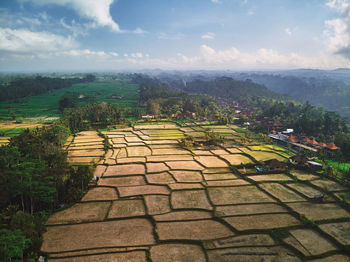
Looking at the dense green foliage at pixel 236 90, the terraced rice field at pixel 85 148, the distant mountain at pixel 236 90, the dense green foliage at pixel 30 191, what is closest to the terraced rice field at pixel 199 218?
the dense green foliage at pixel 30 191

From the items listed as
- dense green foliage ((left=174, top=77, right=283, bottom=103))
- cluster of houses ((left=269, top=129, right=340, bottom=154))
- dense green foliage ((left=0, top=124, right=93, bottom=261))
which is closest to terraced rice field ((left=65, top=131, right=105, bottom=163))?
dense green foliage ((left=0, top=124, right=93, bottom=261))

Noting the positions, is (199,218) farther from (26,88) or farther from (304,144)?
(26,88)

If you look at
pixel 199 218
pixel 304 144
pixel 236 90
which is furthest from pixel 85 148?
pixel 236 90

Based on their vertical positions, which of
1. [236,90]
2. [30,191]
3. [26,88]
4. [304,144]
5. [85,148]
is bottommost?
[304,144]

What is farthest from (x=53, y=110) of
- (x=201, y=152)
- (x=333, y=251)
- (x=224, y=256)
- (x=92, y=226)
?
(x=333, y=251)

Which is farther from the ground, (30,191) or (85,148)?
(30,191)

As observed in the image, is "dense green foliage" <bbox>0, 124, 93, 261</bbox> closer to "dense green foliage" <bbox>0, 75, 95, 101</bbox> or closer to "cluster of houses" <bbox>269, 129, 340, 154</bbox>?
"cluster of houses" <bbox>269, 129, 340, 154</bbox>

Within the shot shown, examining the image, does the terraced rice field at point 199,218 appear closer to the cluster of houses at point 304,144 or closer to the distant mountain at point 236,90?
the cluster of houses at point 304,144

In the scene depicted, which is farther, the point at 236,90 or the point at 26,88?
the point at 236,90

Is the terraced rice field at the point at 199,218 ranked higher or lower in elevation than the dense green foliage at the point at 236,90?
lower

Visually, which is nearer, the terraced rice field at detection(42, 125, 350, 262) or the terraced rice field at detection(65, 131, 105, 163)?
Answer: the terraced rice field at detection(42, 125, 350, 262)
